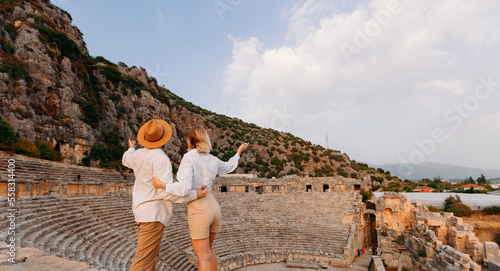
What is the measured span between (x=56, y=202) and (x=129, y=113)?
33046 mm

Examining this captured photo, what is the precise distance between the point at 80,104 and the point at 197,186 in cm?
3424

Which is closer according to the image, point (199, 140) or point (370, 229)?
point (199, 140)

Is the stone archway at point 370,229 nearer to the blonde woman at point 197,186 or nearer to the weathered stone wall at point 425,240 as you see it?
the weathered stone wall at point 425,240

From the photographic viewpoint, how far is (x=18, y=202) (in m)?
6.98

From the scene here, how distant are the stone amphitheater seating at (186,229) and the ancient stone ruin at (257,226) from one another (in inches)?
1.7

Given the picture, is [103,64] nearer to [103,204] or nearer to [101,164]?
[101,164]

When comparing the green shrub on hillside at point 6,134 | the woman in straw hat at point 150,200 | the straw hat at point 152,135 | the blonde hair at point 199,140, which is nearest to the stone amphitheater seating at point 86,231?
the woman in straw hat at point 150,200

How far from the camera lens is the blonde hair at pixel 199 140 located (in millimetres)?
3043

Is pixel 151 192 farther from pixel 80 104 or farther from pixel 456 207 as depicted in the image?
pixel 80 104

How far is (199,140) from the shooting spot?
3098 mm

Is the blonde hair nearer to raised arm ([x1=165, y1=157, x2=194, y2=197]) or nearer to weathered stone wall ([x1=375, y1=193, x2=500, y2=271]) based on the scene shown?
raised arm ([x1=165, y1=157, x2=194, y2=197])

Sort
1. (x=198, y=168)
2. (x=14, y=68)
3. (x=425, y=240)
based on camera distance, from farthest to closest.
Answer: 1. (x=14, y=68)
2. (x=425, y=240)
3. (x=198, y=168)

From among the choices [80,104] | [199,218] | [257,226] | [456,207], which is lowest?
[456,207]

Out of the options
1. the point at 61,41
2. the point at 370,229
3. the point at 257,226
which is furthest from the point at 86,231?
the point at 61,41
